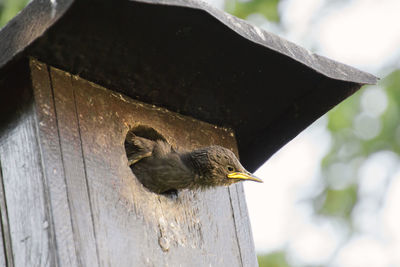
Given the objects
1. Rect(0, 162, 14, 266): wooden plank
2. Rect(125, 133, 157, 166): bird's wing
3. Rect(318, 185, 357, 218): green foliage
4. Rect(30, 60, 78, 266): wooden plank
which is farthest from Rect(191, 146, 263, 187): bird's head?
Rect(318, 185, 357, 218): green foliage

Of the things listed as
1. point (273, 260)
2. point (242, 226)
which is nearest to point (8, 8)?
point (242, 226)

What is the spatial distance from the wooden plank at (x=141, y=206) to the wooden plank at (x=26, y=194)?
0.23 meters

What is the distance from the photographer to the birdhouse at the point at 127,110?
351cm

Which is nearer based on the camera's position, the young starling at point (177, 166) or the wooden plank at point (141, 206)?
the wooden plank at point (141, 206)

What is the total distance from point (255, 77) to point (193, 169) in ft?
1.67

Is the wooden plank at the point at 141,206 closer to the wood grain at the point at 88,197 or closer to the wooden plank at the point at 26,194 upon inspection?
the wood grain at the point at 88,197

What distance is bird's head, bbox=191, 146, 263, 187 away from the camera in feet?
14.0

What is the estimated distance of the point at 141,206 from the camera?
12.7 ft

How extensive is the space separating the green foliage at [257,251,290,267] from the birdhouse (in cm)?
271

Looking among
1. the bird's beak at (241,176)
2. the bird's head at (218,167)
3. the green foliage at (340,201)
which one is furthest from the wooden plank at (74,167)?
the green foliage at (340,201)

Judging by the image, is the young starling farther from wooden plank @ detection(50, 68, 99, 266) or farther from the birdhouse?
wooden plank @ detection(50, 68, 99, 266)

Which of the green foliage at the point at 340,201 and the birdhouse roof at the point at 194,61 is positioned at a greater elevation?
the birdhouse roof at the point at 194,61

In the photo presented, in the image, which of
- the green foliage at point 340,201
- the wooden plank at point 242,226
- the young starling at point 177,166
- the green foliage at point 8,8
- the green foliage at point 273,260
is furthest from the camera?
the green foliage at point 340,201

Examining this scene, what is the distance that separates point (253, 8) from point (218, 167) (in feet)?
10.4
